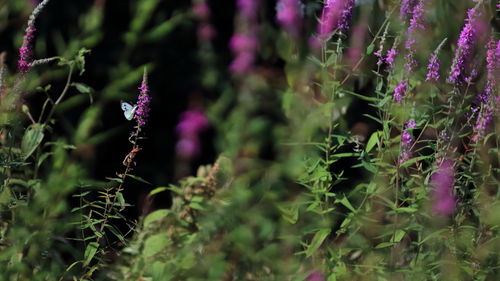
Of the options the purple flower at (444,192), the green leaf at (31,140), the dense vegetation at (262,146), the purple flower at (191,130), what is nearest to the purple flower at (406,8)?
the dense vegetation at (262,146)

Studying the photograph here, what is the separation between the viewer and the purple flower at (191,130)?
416 centimetres

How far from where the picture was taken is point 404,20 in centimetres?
256

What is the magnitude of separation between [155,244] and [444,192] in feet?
3.57

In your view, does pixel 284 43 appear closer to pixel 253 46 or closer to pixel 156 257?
pixel 253 46

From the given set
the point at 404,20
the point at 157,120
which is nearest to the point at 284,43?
the point at 157,120

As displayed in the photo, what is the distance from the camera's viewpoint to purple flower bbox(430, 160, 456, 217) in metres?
2.47

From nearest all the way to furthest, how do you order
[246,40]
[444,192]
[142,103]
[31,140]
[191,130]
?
[142,103] < [444,192] < [31,140] < [246,40] < [191,130]

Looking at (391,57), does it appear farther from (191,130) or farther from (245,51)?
(191,130)

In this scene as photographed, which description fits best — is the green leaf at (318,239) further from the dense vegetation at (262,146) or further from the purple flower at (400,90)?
the purple flower at (400,90)

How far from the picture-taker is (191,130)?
13.6 ft

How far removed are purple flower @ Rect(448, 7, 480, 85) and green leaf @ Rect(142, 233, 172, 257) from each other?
1.20 m

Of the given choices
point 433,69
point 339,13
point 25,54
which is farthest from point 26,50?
point 433,69

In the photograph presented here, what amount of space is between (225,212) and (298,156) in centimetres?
36

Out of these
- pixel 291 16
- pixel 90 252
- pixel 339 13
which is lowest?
pixel 90 252
